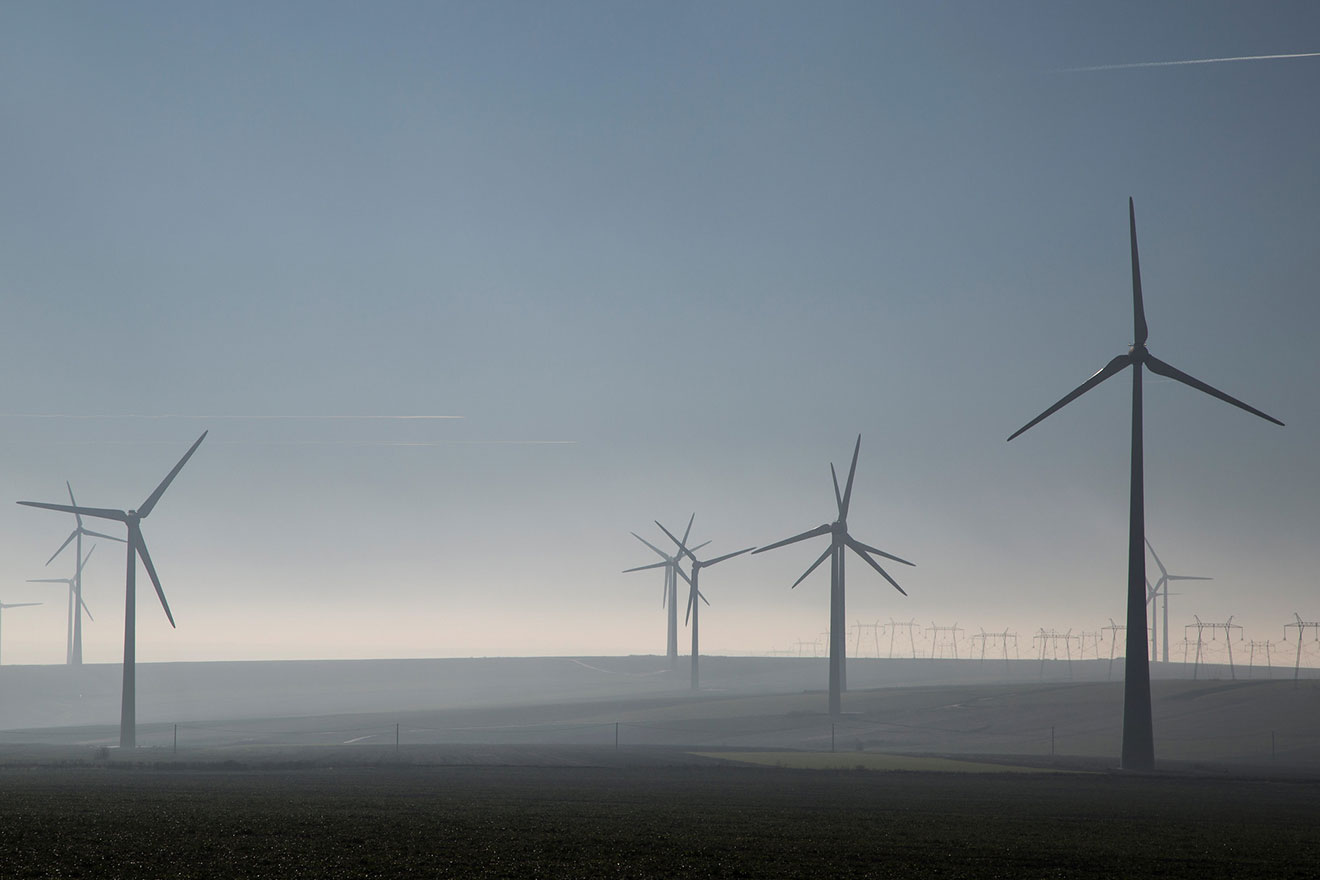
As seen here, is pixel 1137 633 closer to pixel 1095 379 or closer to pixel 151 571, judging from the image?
pixel 1095 379

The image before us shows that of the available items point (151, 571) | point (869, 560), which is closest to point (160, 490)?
point (151, 571)

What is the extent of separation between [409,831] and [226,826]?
4.19m

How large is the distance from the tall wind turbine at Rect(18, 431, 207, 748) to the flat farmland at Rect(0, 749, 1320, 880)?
111 feet

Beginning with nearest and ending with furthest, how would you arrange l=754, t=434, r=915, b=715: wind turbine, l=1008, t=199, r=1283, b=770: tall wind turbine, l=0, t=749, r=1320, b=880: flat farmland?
l=0, t=749, r=1320, b=880: flat farmland, l=1008, t=199, r=1283, b=770: tall wind turbine, l=754, t=434, r=915, b=715: wind turbine

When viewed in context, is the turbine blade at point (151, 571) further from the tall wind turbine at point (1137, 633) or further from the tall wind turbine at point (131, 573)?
the tall wind turbine at point (1137, 633)

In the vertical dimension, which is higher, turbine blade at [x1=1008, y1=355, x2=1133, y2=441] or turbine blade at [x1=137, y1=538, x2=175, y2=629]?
turbine blade at [x1=1008, y1=355, x2=1133, y2=441]

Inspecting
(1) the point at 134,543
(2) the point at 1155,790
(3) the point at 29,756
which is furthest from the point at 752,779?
(1) the point at 134,543

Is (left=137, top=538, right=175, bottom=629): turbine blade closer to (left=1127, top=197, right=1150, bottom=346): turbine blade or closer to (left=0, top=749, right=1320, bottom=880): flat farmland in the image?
(left=0, top=749, right=1320, bottom=880): flat farmland

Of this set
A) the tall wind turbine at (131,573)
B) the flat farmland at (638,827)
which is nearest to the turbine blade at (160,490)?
the tall wind turbine at (131,573)

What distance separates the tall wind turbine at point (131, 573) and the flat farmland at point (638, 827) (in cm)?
3386

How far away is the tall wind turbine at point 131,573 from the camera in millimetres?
83000

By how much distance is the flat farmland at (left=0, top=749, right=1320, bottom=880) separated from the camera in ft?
75.2

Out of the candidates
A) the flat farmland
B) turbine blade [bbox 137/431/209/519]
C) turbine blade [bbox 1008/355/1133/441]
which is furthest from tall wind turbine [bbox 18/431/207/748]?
turbine blade [bbox 1008/355/1133/441]

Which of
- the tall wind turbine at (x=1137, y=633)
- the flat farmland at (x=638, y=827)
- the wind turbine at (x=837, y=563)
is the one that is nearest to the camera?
the flat farmland at (x=638, y=827)
